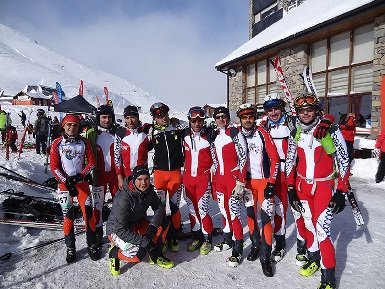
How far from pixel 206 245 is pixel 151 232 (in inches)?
40.1

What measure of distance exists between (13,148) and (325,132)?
15.2m

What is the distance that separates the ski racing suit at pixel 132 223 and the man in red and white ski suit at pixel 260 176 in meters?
1.25

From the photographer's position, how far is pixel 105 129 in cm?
463

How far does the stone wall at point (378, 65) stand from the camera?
30.7ft

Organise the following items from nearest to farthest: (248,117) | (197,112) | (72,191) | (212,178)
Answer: (248,117)
(72,191)
(197,112)
(212,178)

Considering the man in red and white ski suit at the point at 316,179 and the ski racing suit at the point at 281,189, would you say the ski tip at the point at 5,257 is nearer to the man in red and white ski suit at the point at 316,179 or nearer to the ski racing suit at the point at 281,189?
the ski racing suit at the point at 281,189

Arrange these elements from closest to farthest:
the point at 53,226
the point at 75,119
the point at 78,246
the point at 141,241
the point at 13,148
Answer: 1. the point at 141,241
2. the point at 75,119
3. the point at 78,246
4. the point at 53,226
5. the point at 13,148

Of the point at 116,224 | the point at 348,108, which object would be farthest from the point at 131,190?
the point at 348,108

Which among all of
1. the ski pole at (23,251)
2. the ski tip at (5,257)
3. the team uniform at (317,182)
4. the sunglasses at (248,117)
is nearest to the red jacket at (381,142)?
the team uniform at (317,182)

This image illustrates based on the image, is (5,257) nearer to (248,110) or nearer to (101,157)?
(101,157)

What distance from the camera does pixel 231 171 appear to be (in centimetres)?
406

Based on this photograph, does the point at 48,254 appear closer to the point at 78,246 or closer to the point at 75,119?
the point at 78,246

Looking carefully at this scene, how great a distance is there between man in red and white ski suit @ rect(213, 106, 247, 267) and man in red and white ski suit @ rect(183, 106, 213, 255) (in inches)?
7.7

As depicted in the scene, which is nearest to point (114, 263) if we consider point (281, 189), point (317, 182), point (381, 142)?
point (281, 189)
